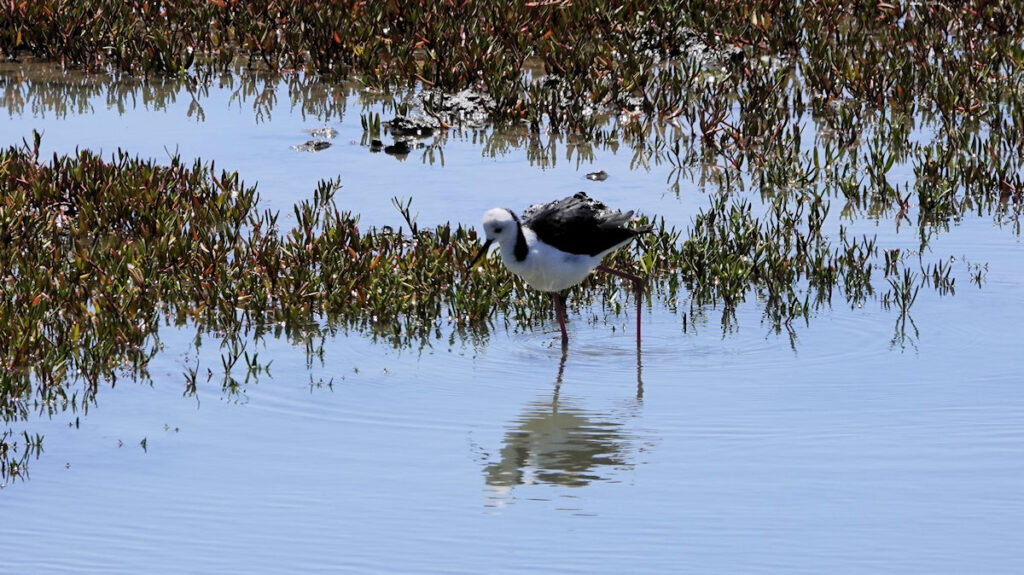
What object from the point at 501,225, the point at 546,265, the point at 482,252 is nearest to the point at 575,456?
the point at 546,265

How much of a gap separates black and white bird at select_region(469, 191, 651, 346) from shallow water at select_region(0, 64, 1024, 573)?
385 mm

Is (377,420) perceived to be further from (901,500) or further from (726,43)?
(726,43)

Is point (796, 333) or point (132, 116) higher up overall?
point (132, 116)

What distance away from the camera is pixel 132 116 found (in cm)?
1257

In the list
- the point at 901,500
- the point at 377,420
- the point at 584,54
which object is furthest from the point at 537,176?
the point at 901,500

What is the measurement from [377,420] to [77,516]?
4.85 ft

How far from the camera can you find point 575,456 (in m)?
6.14

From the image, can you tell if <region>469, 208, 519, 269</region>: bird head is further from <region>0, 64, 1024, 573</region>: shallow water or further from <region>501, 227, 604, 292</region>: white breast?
<region>0, 64, 1024, 573</region>: shallow water

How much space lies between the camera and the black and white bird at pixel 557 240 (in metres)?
7.42

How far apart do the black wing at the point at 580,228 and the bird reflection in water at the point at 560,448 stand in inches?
39.8

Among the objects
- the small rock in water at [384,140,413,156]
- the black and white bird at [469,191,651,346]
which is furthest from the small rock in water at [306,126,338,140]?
the black and white bird at [469,191,651,346]

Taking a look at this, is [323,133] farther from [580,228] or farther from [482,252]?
[580,228]

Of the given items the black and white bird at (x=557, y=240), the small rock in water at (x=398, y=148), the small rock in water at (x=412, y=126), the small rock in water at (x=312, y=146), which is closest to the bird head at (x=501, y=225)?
the black and white bird at (x=557, y=240)

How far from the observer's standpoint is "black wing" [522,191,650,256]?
7570 millimetres
